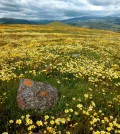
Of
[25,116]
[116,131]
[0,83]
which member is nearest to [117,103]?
[116,131]

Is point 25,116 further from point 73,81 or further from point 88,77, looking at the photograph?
point 88,77

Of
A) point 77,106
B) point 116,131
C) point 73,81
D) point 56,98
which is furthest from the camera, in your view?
point 73,81

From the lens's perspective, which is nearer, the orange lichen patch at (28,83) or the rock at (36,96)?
the rock at (36,96)

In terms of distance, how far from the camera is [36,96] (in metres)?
8.45

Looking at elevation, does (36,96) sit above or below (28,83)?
below

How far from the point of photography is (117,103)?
9297 millimetres

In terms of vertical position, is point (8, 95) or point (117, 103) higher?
point (8, 95)

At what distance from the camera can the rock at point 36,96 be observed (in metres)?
8.13

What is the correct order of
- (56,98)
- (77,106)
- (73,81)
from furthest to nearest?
1. (73,81)
2. (56,98)
3. (77,106)

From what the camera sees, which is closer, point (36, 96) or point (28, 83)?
point (36, 96)

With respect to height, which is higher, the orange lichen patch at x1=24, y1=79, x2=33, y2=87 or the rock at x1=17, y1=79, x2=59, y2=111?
the orange lichen patch at x1=24, y1=79, x2=33, y2=87

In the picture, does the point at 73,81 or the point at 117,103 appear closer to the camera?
the point at 117,103

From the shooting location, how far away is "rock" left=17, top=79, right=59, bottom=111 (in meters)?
8.13

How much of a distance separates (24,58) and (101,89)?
863 centimetres
